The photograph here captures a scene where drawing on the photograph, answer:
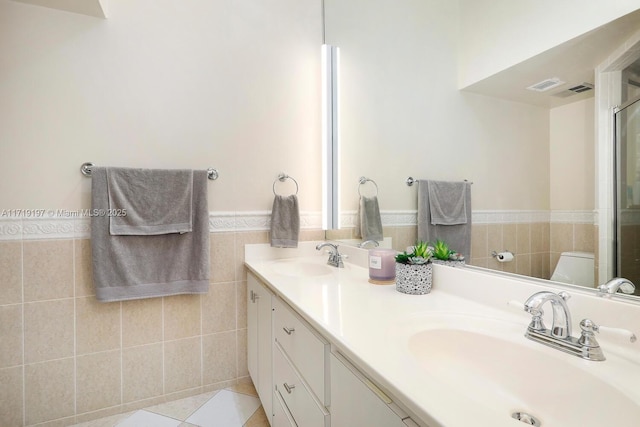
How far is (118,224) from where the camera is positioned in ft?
4.85

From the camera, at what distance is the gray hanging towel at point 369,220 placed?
1.55m

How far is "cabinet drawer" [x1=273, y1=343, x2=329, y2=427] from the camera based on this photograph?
838mm

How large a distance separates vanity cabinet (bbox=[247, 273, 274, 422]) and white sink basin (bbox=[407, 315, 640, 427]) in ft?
2.34

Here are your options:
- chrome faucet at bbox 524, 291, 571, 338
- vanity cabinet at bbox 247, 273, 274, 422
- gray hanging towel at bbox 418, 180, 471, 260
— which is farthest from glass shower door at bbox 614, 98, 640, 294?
vanity cabinet at bbox 247, 273, 274, 422

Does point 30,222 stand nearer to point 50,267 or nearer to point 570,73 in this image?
point 50,267

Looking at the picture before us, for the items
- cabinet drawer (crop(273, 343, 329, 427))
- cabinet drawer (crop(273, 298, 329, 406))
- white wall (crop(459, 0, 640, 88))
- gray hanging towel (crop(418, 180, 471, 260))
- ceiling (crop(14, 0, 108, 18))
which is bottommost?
cabinet drawer (crop(273, 343, 329, 427))

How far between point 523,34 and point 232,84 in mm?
1421

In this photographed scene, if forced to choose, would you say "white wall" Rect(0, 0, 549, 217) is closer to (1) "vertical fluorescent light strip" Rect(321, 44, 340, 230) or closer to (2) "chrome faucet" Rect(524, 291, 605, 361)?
(1) "vertical fluorescent light strip" Rect(321, 44, 340, 230)

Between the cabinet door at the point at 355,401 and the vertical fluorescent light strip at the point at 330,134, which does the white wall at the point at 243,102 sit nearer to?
the vertical fluorescent light strip at the point at 330,134

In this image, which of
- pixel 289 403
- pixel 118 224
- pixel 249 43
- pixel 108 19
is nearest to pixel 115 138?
pixel 118 224

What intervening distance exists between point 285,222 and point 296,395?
0.99 meters

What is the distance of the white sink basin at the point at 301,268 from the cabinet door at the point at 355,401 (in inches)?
33.7

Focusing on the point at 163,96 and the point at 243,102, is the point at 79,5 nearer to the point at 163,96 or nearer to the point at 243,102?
the point at 163,96

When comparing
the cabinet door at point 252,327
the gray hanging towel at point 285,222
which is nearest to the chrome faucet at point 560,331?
the cabinet door at point 252,327
